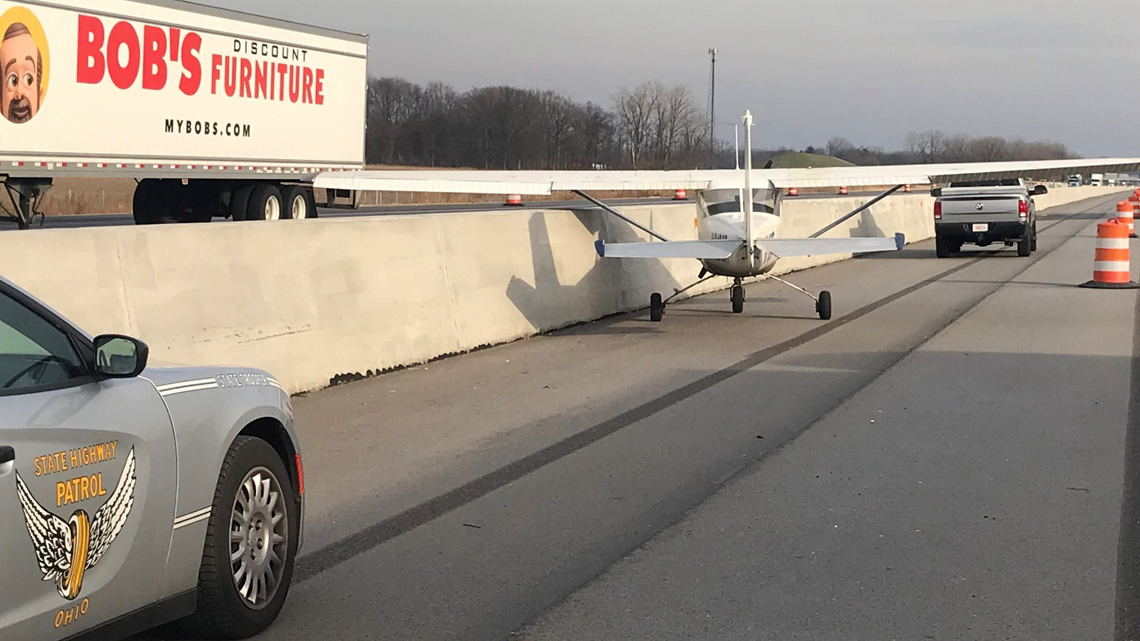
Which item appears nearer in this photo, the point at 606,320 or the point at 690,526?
the point at 690,526

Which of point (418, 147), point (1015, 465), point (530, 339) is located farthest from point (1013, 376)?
point (418, 147)

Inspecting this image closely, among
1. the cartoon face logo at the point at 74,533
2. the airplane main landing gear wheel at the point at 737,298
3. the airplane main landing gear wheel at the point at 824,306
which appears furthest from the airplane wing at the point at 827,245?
the cartoon face logo at the point at 74,533

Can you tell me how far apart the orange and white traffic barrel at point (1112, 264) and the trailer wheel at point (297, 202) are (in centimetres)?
1509

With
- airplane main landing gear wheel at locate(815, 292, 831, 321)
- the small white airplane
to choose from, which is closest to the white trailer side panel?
the small white airplane

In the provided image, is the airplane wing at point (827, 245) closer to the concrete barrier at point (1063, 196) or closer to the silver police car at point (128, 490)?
the silver police car at point (128, 490)

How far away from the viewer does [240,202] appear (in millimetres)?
24438

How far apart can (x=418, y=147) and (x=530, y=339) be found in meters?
78.9

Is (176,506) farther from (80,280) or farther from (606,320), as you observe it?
(606,320)

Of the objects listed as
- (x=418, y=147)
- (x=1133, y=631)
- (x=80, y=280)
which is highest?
(x=418, y=147)

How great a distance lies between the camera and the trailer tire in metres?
24.3

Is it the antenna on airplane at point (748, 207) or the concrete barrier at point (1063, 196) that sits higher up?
the concrete barrier at point (1063, 196)

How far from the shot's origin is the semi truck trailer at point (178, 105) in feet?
61.6

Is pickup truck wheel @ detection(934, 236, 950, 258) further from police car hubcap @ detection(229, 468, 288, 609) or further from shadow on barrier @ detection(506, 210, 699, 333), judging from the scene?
police car hubcap @ detection(229, 468, 288, 609)

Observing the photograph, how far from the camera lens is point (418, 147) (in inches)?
3600
